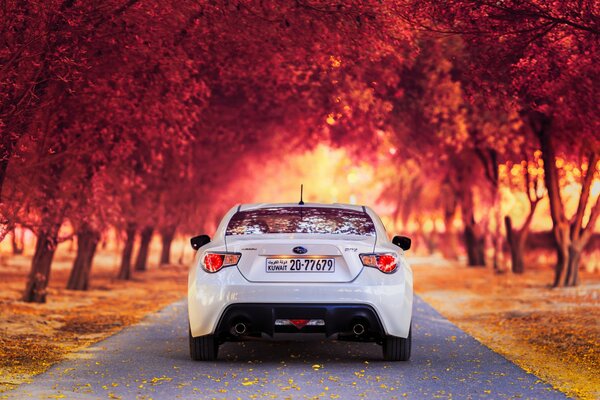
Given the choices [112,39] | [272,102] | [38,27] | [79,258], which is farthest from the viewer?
[79,258]

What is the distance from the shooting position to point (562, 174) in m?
30.6

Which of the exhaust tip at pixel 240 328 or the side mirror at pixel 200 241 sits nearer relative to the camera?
the exhaust tip at pixel 240 328

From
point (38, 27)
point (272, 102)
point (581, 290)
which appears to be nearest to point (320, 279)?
point (38, 27)

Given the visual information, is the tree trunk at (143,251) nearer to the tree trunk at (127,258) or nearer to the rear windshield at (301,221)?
the tree trunk at (127,258)

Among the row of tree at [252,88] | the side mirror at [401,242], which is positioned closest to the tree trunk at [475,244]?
the row of tree at [252,88]

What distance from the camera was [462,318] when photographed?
17.7m

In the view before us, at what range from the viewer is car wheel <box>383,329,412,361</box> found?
10.3 meters

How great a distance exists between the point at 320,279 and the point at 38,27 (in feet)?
14.6

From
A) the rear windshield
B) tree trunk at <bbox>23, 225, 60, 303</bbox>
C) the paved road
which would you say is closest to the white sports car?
the rear windshield

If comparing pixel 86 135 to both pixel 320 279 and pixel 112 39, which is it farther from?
pixel 320 279

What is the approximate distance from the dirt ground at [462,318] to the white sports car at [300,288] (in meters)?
1.63

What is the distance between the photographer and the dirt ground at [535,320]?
34.7ft

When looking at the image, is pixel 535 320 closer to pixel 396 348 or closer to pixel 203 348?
pixel 396 348

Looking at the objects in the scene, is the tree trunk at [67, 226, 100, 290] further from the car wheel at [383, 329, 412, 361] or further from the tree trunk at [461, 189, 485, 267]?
the tree trunk at [461, 189, 485, 267]
